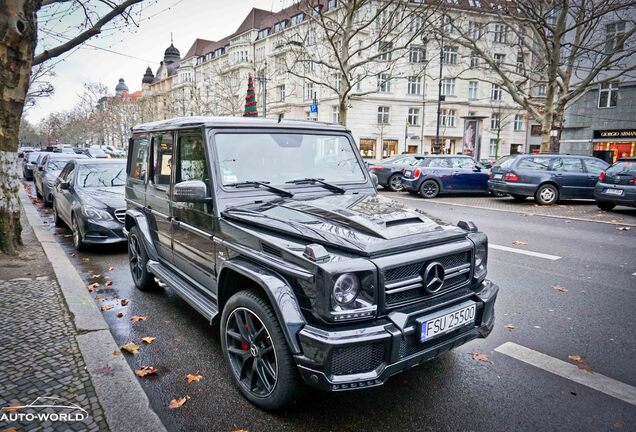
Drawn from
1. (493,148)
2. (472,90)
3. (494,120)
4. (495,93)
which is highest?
(472,90)

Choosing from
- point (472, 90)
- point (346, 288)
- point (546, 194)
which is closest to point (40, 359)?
point (346, 288)

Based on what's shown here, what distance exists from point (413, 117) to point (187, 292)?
172 feet

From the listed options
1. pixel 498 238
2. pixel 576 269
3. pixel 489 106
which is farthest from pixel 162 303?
pixel 489 106

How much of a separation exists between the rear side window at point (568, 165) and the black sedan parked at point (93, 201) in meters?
13.7

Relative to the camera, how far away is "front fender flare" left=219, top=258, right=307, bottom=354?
2.56m

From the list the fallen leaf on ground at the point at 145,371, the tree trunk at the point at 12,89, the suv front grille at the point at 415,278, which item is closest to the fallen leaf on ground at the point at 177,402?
the fallen leaf on ground at the point at 145,371

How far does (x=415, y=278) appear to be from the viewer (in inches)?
108

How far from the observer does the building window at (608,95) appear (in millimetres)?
31883

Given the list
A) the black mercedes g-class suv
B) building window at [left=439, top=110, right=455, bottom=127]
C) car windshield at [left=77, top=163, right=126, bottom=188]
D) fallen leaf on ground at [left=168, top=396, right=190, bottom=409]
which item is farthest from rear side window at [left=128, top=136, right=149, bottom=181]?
building window at [left=439, top=110, right=455, bottom=127]

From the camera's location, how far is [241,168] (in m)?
3.75

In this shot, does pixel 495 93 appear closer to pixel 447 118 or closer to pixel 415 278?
pixel 447 118

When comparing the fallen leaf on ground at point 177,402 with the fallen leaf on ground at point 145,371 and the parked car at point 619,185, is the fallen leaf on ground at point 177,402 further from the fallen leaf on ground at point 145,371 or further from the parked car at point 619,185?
the parked car at point 619,185

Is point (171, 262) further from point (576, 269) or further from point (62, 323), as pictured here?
point (576, 269)

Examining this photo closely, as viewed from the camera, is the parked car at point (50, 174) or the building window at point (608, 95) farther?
the building window at point (608, 95)
